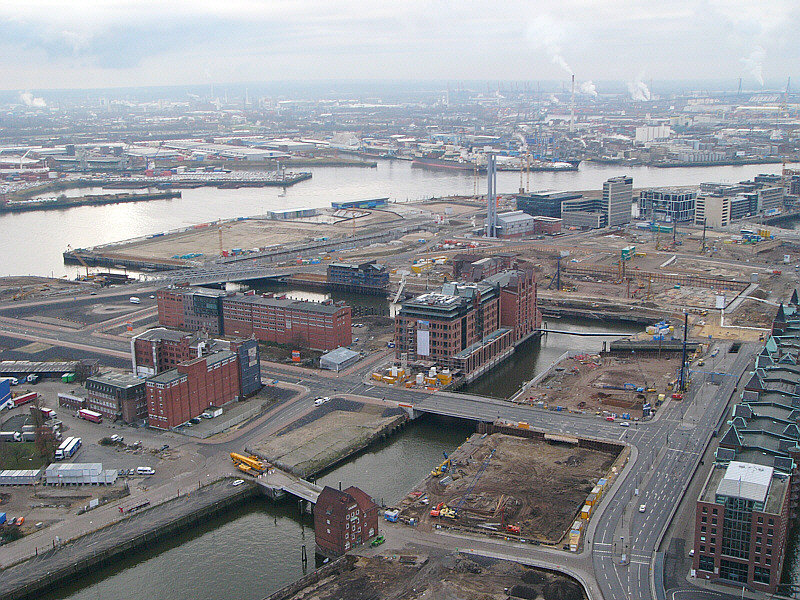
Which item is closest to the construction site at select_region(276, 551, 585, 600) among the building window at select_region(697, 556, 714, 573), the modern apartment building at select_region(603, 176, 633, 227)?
the building window at select_region(697, 556, 714, 573)

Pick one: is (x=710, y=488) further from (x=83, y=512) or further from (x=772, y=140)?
(x=772, y=140)

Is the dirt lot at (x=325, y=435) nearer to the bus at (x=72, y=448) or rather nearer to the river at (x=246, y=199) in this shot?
the bus at (x=72, y=448)

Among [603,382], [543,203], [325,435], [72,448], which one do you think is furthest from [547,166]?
[72,448]

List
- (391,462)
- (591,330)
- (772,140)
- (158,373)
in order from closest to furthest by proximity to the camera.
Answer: (391,462) < (158,373) < (591,330) < (772,140)

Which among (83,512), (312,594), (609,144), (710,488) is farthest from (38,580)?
(609,144)

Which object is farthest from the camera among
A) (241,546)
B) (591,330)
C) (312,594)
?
(591,330)

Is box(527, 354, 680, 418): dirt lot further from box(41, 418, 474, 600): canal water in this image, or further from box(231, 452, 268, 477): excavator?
box(231, 452, 268, 477): excavator
